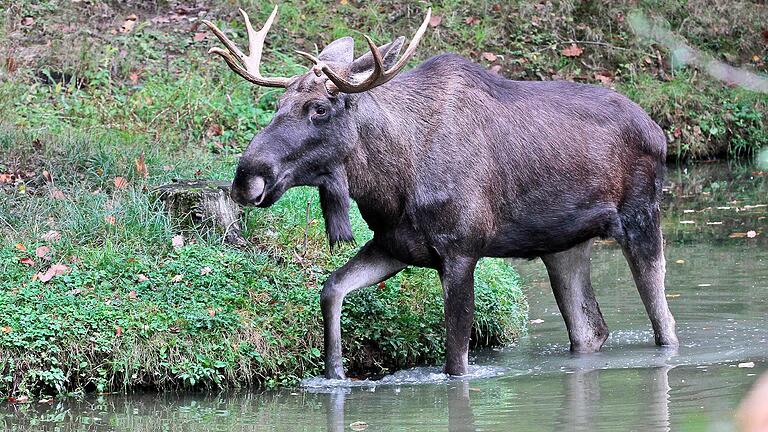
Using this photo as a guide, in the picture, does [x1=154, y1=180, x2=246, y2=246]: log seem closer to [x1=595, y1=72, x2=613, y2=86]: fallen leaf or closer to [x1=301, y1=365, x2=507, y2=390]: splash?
[x1=301, y1=365, x2=507, y2=390]: splash

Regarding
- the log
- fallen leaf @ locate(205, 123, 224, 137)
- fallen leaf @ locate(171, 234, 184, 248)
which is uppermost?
fallen leaf @ locate(205, 123, 224, 137)

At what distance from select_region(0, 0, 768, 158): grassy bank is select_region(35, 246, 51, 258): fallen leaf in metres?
4.10

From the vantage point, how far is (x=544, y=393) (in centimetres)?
691

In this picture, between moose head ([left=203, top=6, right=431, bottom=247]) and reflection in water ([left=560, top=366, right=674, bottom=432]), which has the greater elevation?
moose head ([left=203, top=6, right=431, bottom=247])

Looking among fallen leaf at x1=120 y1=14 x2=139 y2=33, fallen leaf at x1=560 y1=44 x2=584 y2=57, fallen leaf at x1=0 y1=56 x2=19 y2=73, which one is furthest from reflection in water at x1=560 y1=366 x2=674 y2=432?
fallen leaf at x1=560 y1=44 x2=584 y2=57

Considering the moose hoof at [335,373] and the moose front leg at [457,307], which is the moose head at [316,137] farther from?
the moose hoof at [335,373]

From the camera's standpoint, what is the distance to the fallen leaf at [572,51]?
18.3 meters

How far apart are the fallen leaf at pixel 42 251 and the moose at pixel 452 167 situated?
2.15m

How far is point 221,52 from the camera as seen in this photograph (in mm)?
7305

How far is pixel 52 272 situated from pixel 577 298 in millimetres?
3795

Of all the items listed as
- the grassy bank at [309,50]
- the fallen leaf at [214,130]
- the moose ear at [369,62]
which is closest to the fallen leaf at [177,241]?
the moose ear at [369,62]

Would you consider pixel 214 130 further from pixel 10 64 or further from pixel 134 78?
pixel 10 64

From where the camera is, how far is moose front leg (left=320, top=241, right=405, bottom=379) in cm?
752

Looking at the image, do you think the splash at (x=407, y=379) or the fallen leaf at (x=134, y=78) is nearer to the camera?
the splash at (x=407, y=379)
